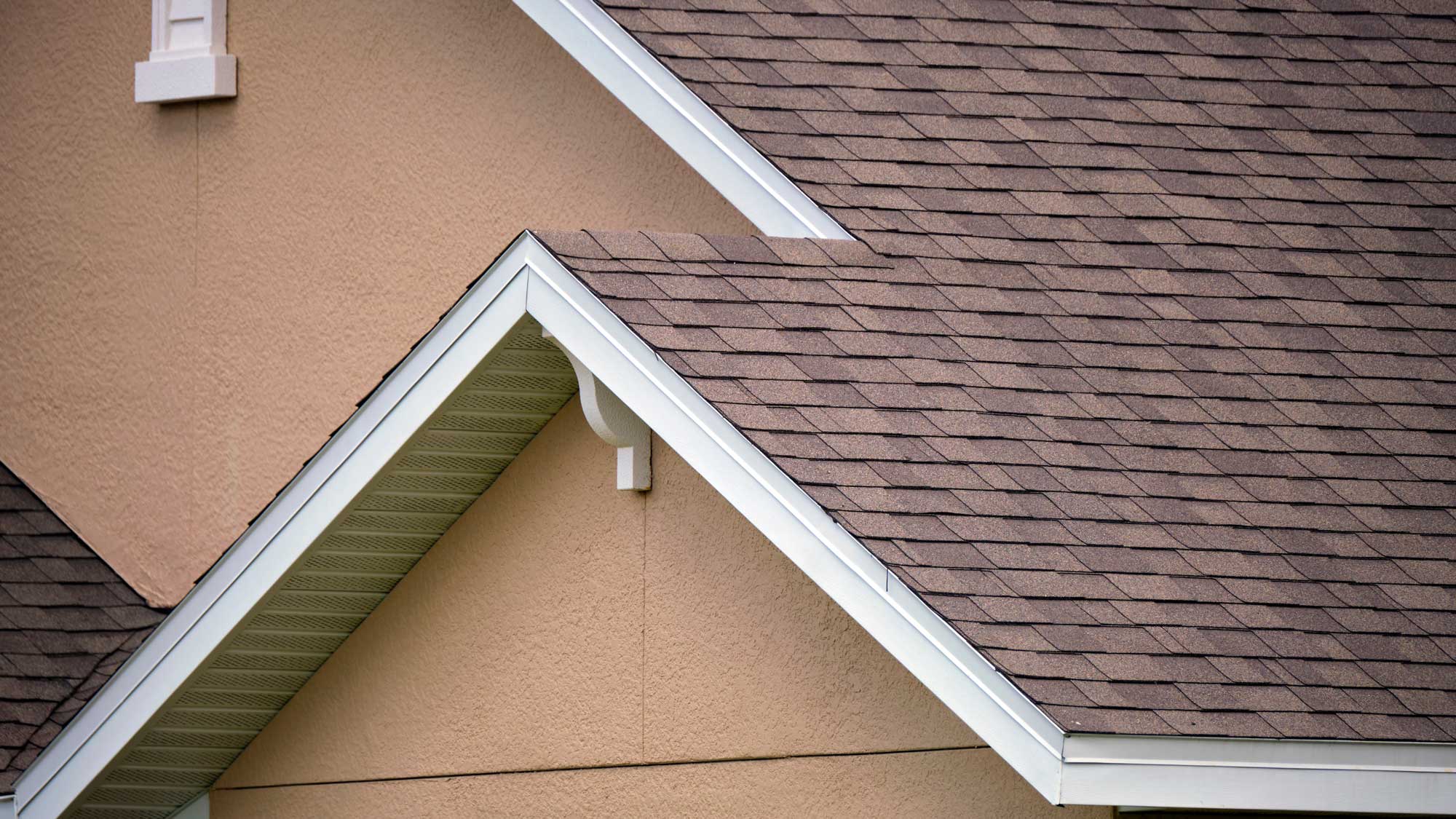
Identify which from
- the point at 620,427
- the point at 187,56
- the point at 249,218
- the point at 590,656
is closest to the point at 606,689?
the point at 590,656

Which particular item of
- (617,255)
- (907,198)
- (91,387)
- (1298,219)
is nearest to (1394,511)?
(1298,219)

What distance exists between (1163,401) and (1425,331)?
1.02m

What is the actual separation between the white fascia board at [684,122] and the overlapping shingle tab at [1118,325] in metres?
0.10

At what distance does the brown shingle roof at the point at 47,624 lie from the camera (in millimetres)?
6668

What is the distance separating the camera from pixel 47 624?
281 inches

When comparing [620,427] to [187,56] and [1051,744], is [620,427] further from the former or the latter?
[187,56]

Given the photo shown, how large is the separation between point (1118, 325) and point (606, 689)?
6.80ft

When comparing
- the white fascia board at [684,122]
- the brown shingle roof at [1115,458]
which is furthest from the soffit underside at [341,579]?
the white fascia board at [684,122]

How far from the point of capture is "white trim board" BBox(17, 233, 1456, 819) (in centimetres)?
486

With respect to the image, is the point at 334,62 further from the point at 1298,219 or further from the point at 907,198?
the point at 1298,219

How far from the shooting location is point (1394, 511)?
5.71 m

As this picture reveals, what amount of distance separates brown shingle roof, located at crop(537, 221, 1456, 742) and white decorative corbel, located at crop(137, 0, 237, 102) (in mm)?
2659

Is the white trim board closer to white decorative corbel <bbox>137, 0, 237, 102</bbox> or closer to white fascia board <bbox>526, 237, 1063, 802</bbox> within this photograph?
white fascia board <bbox>526, 237, 1063, 802</bbox>

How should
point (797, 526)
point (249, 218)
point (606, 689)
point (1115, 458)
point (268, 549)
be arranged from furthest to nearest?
point (249, 218) → point (606, 689) → point (268, 549) → point (1115, 458) → point (797, 526)
